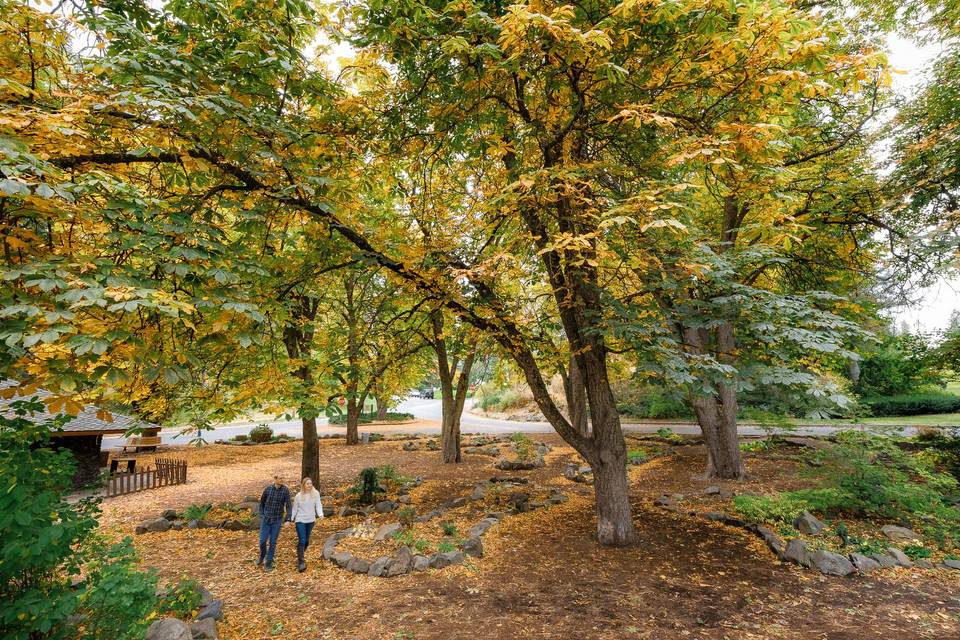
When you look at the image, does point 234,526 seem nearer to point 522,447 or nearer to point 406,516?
point 406,516

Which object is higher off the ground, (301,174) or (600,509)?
(301,174)

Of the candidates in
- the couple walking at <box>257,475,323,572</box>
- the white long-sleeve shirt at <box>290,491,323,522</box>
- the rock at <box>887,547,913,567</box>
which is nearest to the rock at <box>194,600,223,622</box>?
the couple walking at <box>257,475,323,572</box>

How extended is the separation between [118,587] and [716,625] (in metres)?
6.15

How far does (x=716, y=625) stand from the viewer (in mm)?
4758

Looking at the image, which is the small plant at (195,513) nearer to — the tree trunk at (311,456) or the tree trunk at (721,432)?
the tree trunk at (311,456)

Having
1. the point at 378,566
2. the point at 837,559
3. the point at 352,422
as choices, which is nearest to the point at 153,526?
the point at 378,566

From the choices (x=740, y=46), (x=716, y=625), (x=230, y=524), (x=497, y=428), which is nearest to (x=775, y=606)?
(x=716, y=625)

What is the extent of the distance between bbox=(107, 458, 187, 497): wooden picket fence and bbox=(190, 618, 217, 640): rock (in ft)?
33.1

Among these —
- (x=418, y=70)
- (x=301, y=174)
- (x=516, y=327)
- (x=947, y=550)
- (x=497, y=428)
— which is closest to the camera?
(x=301, y=174)

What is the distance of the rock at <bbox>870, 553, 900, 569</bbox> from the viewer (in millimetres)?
6129

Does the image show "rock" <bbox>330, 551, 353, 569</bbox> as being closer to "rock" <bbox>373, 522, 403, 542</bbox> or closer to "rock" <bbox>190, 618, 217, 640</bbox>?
"rock" <bbox>373, 522, 403, 542</bbox>

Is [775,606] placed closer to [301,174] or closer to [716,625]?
[716,625]

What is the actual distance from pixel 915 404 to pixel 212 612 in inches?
1181

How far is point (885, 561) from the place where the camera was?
6.17m
